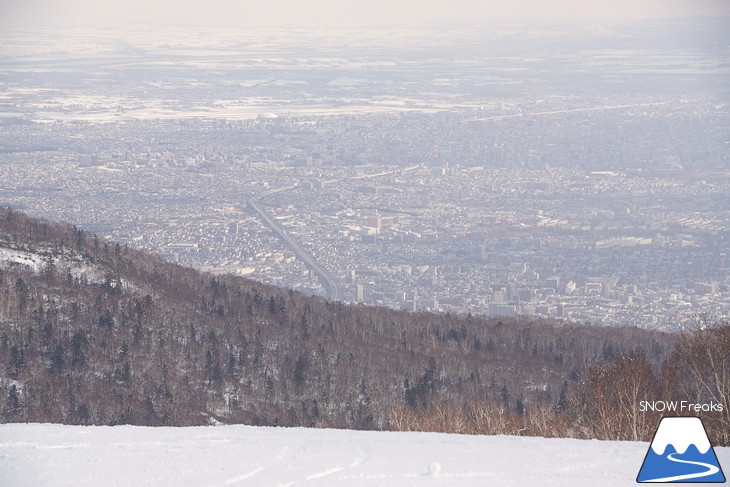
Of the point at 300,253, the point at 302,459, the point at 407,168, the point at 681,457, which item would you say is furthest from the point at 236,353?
the point at 407,168

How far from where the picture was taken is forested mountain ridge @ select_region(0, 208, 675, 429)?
21.2 meters

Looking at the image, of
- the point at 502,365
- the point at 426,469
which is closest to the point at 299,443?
the point at 426,469

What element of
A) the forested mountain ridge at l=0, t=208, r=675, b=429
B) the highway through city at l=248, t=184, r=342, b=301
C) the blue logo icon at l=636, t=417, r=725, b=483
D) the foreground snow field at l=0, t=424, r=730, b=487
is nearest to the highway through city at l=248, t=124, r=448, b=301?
the highway through city at l=248, t=184, r=342, b=301

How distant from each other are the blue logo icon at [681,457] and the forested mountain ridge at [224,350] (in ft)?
29.8

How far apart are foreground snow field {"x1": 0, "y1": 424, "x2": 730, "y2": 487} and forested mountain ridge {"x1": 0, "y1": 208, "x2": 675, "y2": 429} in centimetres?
839

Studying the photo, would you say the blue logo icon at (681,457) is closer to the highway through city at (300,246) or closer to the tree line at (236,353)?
the tree line at (236,353)

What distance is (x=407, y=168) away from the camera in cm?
8038

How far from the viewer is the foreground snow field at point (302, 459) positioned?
949 centimetres

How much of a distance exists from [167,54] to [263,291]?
4250 inches

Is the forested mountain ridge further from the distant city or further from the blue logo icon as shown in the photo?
the distant city

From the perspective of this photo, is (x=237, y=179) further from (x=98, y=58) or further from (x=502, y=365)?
(x=98, y=58)

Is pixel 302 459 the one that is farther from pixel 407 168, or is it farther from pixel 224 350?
pixel 407 168

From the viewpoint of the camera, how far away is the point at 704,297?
4712cm

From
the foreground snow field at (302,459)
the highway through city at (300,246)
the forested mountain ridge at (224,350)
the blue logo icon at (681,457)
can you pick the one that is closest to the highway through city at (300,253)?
the highway through city at (300,246)
